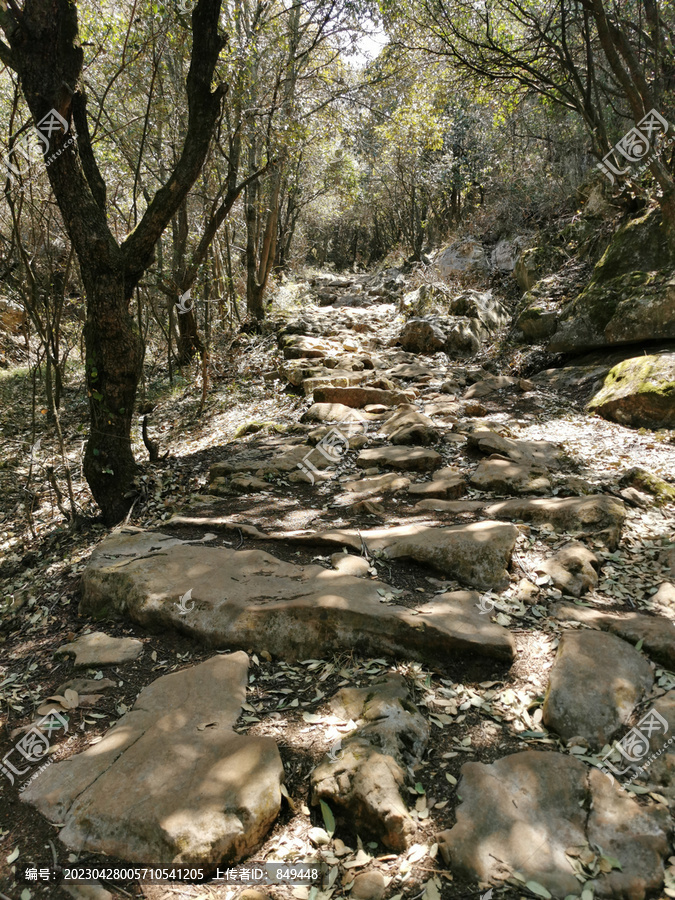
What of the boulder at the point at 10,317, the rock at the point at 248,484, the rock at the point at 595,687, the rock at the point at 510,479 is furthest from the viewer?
the boulder at the point at 10,317

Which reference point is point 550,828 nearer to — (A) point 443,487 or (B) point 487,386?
(A) point 443,487

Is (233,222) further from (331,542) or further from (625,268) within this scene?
(331,542)

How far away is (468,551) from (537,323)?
6.40 meters

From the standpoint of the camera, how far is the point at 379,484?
4.86 meters

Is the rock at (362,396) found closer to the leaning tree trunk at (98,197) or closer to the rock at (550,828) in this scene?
the leaning tree trunk at (98,197)

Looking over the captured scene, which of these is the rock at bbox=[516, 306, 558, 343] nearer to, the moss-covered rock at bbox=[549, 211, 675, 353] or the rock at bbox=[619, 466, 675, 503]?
the moss-covered rock at bbox=[549, 211, 675, 353]

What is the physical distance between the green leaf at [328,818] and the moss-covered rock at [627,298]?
6.25 meters

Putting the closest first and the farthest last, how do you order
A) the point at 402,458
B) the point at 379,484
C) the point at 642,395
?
the point at 379,484 < the point at 402,458 < the point at 642,395

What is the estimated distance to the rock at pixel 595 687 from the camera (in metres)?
2.18

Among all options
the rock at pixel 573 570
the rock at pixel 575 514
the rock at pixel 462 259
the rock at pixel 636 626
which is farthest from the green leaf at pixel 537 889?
the rock at pixel 462 259

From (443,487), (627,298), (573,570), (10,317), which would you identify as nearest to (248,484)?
(443,487)

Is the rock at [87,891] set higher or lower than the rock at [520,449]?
lower

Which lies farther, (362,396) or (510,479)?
(362,396)

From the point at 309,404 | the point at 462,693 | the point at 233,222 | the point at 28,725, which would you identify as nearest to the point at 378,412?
the point at 309,404
